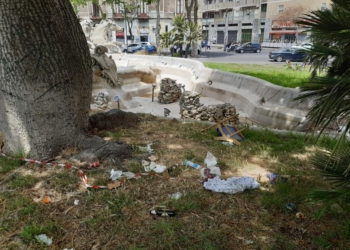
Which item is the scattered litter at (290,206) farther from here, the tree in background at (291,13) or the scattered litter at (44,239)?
the tree in background at (291,13)

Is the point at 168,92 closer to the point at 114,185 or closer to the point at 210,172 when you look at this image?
the point at 210,172

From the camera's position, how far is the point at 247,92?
28.7 ft

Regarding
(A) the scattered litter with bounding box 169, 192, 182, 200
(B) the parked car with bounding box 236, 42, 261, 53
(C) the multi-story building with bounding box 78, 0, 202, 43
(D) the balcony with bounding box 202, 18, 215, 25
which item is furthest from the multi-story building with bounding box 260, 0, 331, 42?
(A) the scattered litter with bounding box 169, 192, 182, 200

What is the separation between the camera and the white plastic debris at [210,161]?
342cm

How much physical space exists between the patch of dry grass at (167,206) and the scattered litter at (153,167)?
6 centimetres

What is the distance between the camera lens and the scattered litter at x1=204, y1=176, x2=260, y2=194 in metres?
2.89

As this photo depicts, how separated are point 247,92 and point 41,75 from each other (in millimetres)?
6631

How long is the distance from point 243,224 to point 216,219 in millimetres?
222

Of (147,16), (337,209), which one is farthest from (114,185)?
(147,16)

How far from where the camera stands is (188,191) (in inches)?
113

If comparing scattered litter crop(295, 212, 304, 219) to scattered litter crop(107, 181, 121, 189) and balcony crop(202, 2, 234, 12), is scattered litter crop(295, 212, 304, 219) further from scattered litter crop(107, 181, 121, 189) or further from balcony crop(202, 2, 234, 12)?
balcony crop(202, 2, 234, 12)

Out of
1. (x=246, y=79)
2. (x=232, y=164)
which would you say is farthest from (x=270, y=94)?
(x=232, y=164)

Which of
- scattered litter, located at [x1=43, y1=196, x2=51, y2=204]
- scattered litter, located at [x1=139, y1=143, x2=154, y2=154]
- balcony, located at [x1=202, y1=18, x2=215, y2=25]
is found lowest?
scattered litter, located at [x1=43, y1=196, x2=51, y2=204]

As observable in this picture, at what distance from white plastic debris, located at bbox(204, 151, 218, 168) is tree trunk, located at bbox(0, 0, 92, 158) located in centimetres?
158
